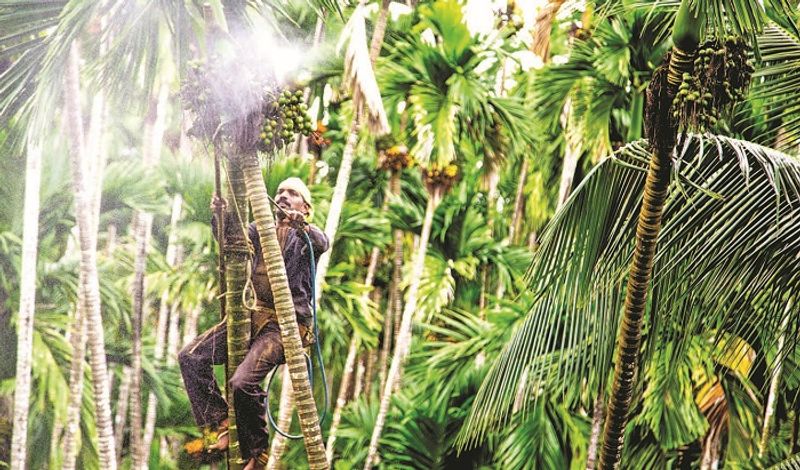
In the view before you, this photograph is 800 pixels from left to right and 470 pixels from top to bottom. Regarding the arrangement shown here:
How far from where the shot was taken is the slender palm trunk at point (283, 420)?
106 inches

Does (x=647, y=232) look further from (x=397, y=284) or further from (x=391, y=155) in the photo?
(x=397, y=284)

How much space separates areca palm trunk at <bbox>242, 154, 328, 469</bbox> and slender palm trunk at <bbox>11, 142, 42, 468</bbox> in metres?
0.68

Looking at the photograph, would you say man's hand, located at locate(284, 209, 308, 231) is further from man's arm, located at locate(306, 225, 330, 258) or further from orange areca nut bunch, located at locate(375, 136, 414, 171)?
orange areca nut bunch, located at locate(375, 136, 414, 171)

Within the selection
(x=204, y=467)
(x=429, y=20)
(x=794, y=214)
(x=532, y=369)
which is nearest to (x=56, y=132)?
(x=204, y=467)

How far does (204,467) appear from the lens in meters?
2.63

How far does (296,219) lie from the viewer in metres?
2.76

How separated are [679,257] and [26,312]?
2.01m

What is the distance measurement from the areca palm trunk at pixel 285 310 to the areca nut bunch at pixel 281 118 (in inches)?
3.0

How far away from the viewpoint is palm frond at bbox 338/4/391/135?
2932 mm

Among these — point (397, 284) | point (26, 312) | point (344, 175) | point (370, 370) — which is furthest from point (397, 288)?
point (26, 312)

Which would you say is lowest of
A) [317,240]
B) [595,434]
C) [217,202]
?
[595,434]

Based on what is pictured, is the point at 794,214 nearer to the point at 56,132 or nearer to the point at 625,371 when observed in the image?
the point at 625,371

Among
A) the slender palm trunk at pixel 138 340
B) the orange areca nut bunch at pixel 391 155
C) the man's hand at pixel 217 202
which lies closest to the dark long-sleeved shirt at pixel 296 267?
the man's hand at pixel 217 202

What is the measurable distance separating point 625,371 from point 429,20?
5.16 ft
